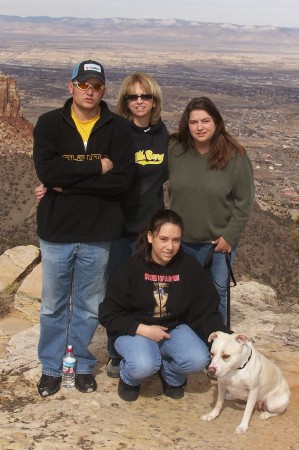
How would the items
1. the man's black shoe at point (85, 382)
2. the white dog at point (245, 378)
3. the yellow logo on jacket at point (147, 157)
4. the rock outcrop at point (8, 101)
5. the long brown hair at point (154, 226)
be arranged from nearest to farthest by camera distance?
the white dog at point (245, 378), the long brown hair at point (154, 226), the man's black shoe at point (85, 382), the yellow logo on jacket at point (147, 157), the rock outcrop at point (8, 101)

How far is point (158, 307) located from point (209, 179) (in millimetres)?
1053

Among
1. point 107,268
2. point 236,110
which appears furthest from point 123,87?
point 236,110

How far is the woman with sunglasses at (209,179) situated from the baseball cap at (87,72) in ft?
2.68

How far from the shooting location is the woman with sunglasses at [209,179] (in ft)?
14.9

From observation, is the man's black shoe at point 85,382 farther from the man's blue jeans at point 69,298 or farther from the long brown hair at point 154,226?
the long brown hair at point 154,226

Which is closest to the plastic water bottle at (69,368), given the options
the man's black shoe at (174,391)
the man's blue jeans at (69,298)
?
the man's blue jeans at (69,298)

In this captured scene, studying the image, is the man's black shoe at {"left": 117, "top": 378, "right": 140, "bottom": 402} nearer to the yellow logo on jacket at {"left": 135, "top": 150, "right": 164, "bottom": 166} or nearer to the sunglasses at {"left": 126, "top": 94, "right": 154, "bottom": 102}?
the yellow logo on jacket at {"left": 135, "top": 150, "right": 164, "bottom": 166}

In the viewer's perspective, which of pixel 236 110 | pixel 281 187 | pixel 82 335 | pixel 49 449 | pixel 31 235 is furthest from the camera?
pixel 236 110

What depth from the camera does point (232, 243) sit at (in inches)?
185

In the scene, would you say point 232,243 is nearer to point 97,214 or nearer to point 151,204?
point 151,204

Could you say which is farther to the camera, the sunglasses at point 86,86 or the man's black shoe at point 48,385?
the man's black shoe at point 48,385

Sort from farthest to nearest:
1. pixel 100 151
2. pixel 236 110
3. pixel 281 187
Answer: pixel 236 110 < pixel 281 187 < pixel 100 151

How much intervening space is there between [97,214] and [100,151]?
1.44 ft

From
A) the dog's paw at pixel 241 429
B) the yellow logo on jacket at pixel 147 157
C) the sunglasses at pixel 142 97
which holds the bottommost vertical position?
the dog's paw at pixel 241 429
